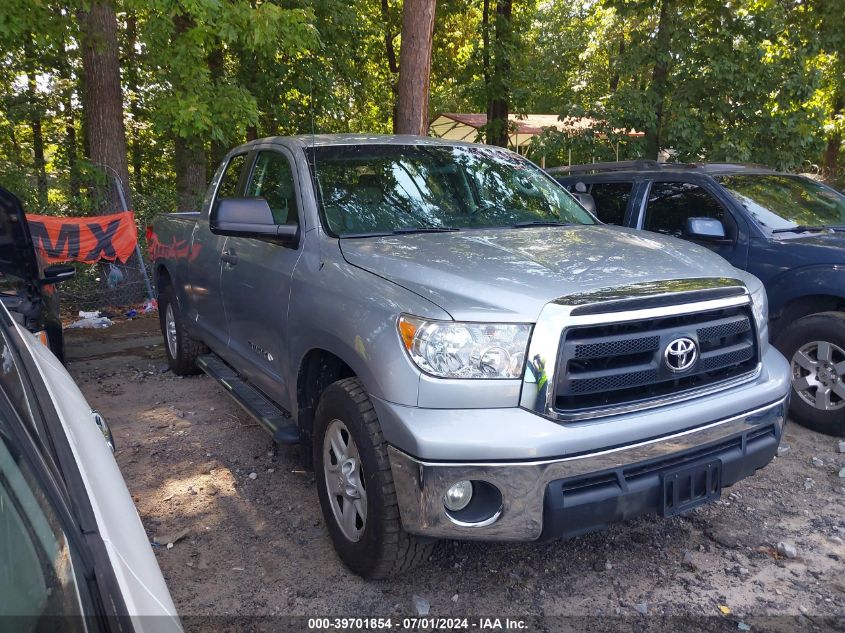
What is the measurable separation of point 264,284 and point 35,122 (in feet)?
56.2

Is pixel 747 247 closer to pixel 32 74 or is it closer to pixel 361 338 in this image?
pixel 361 338

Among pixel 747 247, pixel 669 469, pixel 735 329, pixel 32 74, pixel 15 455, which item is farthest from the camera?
pixel 32 74

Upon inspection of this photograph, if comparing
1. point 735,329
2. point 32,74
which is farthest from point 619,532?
point 32,74

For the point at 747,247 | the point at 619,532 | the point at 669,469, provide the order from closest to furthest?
the point at 669,469, the point at 619,532, the point at 747,247

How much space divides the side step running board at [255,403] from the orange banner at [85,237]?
464 cm

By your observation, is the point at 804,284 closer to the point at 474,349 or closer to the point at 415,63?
the point at 474,349

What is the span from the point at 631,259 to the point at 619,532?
140cm

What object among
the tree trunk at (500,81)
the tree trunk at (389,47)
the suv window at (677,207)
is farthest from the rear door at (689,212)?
the tree trunk at (389,47)

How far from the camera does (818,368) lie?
4691mm

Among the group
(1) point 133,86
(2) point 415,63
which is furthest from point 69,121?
(2) point 415,63

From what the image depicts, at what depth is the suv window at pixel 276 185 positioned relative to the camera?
12.8 ft

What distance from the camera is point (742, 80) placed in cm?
965

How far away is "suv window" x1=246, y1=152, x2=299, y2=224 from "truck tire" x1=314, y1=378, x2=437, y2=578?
1.20 m

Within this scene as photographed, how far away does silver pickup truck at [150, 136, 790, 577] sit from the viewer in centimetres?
253
